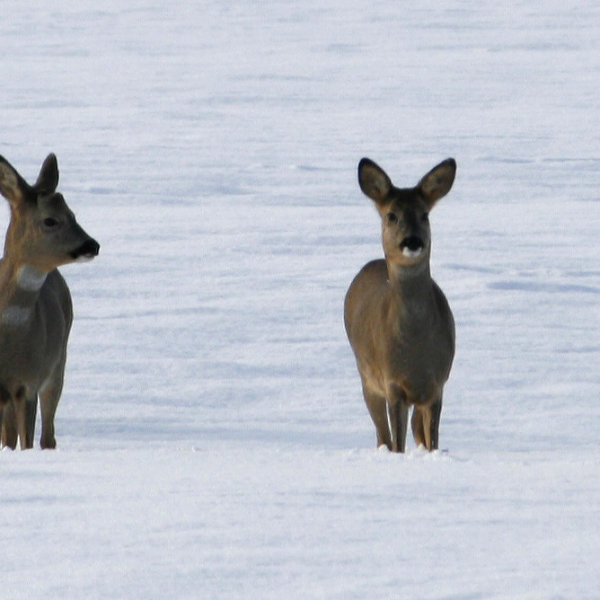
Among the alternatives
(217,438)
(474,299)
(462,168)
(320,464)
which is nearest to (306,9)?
(462,168)

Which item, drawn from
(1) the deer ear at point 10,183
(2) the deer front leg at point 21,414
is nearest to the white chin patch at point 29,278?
(1) the deer ear at point 10,183

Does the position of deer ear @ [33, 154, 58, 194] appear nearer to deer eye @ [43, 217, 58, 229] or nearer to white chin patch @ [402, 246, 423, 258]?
deer eye @ [43, 217, 58, 229]

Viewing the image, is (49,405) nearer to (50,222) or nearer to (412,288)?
(50,222)

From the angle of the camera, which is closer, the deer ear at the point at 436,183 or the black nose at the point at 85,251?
the black nose at the point at 85,251

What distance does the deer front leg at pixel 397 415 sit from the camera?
25.4ft

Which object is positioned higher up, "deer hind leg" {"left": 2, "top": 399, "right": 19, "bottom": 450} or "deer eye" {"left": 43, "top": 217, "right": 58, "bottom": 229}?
"deer eye" {"left": 43, "top": 217, "right": 58, "bottom": 229}

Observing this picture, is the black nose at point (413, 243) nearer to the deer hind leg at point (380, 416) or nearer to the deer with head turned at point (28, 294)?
the deer hind leg at point (380, 416)

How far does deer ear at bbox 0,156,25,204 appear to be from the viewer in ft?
25.6

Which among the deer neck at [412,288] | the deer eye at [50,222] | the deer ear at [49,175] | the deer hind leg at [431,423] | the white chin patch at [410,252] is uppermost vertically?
the deer ear at [49,175]

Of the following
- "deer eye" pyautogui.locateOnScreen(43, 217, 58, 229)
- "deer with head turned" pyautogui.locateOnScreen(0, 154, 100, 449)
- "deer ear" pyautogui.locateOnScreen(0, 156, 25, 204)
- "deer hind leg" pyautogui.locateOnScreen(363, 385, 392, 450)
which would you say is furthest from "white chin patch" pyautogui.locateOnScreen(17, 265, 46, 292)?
"deer hind leg" pyautogui.locateOnScreen(363, 385, 392, 450)

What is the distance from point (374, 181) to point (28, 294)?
5.78 feet

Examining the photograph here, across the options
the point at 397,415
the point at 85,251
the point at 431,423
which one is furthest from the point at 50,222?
the point at 431,423

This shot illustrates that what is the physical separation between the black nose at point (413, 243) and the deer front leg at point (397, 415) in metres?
0.66

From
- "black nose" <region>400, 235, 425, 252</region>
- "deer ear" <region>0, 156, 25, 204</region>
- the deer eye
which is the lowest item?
"black nose" <region>400, 235, 425, 252</region>
